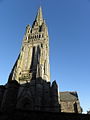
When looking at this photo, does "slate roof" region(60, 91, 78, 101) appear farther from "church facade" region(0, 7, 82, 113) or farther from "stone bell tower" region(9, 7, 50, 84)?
"stone bell tower" region(9, 7, 50, 84)

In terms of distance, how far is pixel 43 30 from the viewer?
4038cm

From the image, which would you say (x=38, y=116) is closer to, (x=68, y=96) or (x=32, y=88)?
(x=32, y=88)

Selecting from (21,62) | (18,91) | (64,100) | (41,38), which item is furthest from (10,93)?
(41,38)

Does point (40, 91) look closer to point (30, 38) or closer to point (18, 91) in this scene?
point (18, 91)

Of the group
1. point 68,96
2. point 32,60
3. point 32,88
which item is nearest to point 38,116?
point 32,88

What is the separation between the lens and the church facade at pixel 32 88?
78.4ft

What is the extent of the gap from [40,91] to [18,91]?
4927mm

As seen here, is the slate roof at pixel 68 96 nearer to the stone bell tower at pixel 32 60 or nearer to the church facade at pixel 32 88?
the church facade at pixel 32 88

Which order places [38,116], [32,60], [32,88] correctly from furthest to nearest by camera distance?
[32,60]
[32,88]
[38,116]

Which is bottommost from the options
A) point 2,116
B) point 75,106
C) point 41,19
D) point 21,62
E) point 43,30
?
point 2,116

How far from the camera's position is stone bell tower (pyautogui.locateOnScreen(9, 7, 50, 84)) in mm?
28155

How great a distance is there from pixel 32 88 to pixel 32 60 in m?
8.05

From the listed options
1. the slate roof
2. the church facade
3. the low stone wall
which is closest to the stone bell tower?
the church facade

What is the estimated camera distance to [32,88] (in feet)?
85.0
